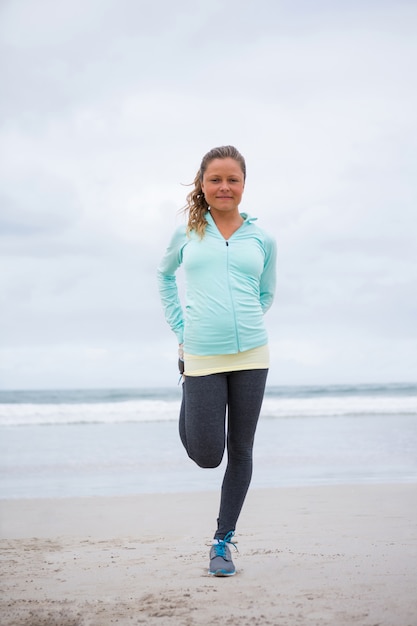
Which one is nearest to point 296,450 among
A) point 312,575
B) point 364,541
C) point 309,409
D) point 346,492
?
point 346,492

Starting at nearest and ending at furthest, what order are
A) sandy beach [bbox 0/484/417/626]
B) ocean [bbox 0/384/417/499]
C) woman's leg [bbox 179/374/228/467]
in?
1. sandy beach [bbox 0/484/417/626]
2. woman's leg [bbox 179/374/228/467]
3. ocean [bbox 0/384/417/499]

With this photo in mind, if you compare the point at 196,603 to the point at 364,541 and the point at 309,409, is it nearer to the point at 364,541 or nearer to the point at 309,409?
the point at 364,541

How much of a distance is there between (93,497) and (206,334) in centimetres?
356

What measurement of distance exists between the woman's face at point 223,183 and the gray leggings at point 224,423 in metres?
0.88

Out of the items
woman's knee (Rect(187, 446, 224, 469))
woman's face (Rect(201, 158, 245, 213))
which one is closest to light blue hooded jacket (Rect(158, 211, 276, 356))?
woman's face (Rect(201, 158, 245, 213))

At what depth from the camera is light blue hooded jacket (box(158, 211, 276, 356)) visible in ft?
11.1

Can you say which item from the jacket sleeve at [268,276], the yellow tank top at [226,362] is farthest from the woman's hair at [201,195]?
the yellow tank top at [226,362]

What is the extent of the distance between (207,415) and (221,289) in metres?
0.63

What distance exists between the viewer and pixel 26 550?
14.2ft

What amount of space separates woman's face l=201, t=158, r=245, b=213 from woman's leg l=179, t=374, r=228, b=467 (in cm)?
89

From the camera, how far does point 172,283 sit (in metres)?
3.78

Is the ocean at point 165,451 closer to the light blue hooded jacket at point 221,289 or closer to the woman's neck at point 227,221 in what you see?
the light blue hooded jacket at point 221,289

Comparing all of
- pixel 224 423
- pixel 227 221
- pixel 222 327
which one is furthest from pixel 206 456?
pixel 227 221

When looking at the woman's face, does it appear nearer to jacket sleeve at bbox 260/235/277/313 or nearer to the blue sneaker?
jacket sleeve at bbox 260/235/277/313
